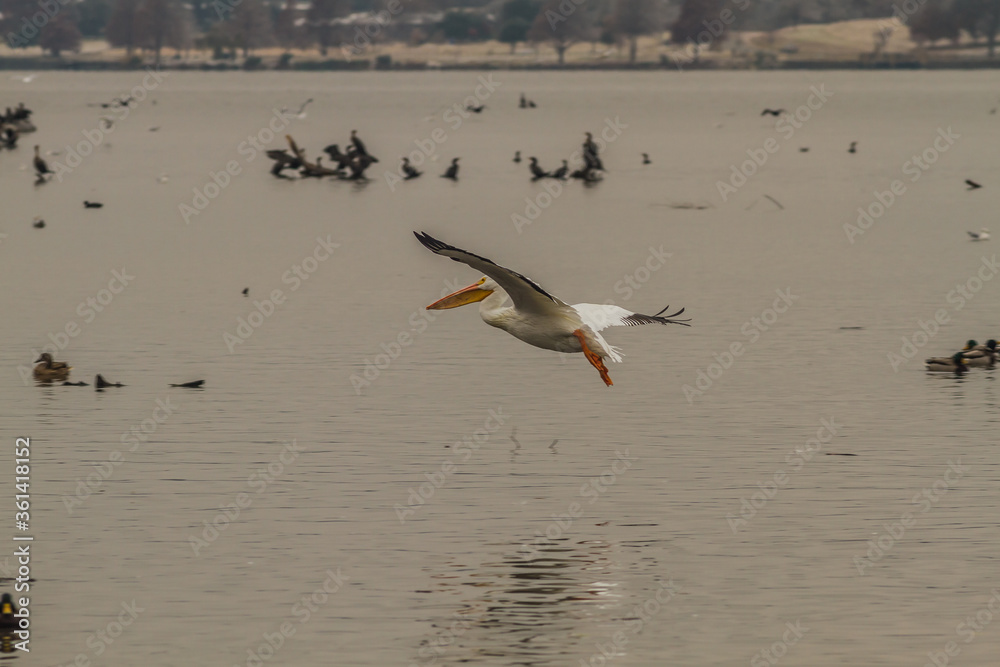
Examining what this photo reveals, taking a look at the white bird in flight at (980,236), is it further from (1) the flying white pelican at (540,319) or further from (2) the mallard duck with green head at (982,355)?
(1) the flying white pelican at (540,319)

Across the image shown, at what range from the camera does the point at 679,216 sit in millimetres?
52844

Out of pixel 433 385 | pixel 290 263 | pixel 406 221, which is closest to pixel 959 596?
pixel 433 385

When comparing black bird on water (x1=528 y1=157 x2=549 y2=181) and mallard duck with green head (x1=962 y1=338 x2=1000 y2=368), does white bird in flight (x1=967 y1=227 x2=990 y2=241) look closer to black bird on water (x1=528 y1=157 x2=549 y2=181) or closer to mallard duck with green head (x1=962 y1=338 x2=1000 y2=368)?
mallard duck with green head (x1=962 y1=338 x2=1000 y2=368)

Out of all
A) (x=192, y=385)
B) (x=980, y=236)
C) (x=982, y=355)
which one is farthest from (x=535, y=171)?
(x=192, y=385)

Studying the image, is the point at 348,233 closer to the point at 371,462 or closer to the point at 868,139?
the point at 371,462

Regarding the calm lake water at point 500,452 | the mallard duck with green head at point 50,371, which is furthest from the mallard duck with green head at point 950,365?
the mallard duck with green head at point 50,371

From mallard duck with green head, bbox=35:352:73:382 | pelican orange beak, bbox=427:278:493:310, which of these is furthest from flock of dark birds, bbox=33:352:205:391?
pelican orange beak, bbox=427:278:493:310

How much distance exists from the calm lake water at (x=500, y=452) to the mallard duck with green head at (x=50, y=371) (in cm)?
82

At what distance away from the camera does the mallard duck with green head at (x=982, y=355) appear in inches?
995

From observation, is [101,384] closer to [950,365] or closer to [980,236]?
[950,365]

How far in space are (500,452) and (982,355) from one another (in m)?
9.10

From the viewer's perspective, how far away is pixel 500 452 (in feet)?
65.9

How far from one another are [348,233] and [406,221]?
3.86 metres

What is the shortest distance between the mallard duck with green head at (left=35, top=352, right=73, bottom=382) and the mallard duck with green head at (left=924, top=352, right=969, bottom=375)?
42.5 feet
